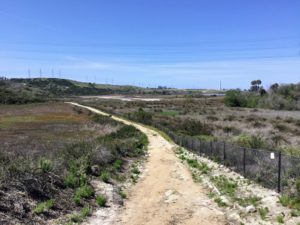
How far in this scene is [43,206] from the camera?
10.9 m

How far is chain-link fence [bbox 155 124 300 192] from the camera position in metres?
13.2

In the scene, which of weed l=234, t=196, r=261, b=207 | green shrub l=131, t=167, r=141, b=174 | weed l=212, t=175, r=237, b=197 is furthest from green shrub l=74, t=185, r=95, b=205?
green shrub l=131, t=167, r=141, b=174

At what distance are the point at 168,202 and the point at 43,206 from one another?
398cm

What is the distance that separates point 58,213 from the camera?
1104cm

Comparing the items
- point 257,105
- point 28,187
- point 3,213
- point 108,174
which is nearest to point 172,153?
point 108,174

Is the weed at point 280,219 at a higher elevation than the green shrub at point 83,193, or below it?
higher

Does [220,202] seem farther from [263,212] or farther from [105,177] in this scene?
[105,177]

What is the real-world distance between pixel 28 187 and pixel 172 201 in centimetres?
436

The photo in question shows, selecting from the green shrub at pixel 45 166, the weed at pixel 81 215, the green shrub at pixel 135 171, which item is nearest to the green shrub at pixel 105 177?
the green shrub at pixel 45 166

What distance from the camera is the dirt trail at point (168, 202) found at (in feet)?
36.6

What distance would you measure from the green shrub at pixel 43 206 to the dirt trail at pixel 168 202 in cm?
128

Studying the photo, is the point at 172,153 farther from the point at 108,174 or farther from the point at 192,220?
the point at 192,220

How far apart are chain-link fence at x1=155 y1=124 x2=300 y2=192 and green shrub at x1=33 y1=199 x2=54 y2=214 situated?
22.5 feet

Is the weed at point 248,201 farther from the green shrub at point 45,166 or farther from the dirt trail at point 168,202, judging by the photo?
the green shrub at point 45,166
